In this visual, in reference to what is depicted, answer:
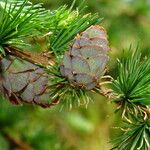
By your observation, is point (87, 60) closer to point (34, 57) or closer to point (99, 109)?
point (34, 57)

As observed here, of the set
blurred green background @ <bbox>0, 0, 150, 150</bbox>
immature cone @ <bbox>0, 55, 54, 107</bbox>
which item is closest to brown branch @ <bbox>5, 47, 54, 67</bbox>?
immature cone @ <bbox>0, 55, 54, 107</bbox>

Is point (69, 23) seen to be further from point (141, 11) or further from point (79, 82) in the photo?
point (141, 11)

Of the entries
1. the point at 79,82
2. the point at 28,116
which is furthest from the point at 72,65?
the point at 28,116

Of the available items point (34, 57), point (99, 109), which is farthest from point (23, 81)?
point (99, 109)

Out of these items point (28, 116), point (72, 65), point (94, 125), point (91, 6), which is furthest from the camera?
point (94, 125)

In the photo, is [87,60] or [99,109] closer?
[87,60]

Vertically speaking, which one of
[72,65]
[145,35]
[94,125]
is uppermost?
[145,35]

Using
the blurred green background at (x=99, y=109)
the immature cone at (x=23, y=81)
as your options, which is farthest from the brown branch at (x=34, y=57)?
the blurred green background at (x=99, y=109)
